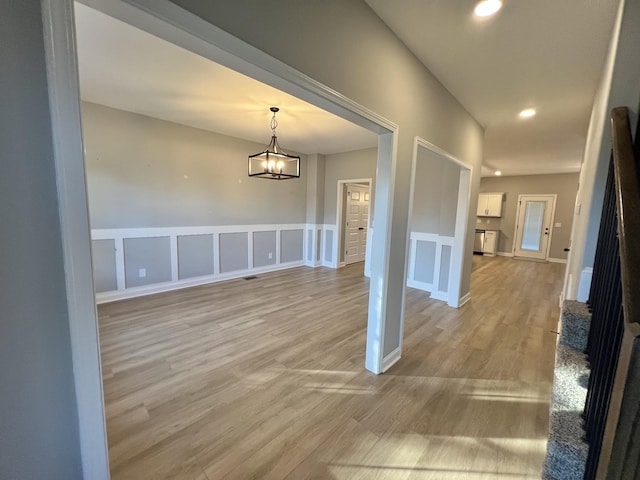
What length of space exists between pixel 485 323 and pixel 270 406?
285 centimetres

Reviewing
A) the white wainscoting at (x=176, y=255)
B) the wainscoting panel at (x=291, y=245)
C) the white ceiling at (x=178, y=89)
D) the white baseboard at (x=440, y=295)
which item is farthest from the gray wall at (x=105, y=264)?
the white baseboard at (x=440, y=295)

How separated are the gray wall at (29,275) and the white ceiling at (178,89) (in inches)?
62.8

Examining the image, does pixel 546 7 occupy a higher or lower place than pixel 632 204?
higher

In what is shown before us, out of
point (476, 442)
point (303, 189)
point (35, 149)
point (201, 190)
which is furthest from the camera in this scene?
point (303, 189)

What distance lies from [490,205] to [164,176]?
899cm

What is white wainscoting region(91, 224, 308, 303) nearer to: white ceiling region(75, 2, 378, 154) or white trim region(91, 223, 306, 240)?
white trim region(91, 223, 306, 240)

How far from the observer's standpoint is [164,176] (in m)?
4.04

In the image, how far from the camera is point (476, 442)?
1642 mm

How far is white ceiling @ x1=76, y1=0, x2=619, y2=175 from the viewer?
1792 mm

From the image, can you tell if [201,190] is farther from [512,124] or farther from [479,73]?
[512,124]

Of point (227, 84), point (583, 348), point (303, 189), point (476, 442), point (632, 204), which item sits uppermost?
point (227, 84)

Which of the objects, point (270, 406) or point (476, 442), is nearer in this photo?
point (476, 442)

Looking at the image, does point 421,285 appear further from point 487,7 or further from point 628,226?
point 628,226

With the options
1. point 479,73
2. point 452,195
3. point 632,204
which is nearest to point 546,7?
point 479,73
